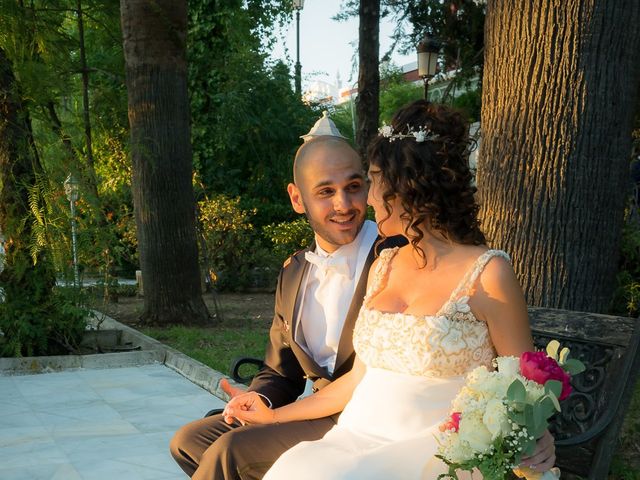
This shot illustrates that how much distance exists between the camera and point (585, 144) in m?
4.50

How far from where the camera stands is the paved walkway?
17.7 feet

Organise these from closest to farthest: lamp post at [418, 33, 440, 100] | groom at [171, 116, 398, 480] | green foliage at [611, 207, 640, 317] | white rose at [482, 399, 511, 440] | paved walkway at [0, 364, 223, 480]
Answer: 1. white rose at [482, 399, 511, 440]
2. groom at [171, 116, 398, 480]
3. paved walkway at [0, 364, 223, 480]
4. green foliage at [611, 207, 640, 317]
5. lamp post at [418, 33, 440, 100]

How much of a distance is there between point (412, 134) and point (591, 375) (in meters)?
1.42

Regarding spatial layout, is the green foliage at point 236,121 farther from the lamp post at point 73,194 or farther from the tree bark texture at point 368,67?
the lamp post at point 73,194

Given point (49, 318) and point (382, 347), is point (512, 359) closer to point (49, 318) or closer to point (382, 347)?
point (382, 347)

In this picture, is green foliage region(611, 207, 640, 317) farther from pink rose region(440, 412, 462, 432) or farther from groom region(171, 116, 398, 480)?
pink rose region(440, 412, 462, 432)

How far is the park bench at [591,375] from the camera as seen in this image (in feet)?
10.0

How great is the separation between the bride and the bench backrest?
1.96 feet

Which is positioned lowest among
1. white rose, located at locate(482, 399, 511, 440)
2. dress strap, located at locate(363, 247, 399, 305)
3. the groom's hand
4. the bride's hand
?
the bride's hand

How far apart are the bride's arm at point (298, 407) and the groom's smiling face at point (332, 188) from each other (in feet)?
1.85

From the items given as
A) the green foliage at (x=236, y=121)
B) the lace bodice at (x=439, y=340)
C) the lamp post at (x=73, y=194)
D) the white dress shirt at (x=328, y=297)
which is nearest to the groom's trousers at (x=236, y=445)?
the white dress shirt at (x=328, y=297)

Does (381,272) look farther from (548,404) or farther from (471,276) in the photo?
(548,404)

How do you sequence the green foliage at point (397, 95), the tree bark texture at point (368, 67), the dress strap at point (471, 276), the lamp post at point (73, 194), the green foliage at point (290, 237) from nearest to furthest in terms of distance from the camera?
the dress strap at point (471, 276), the lamp post at point (73, 194), the tree bark texture at point (368, 67), the green foliage at point (290, 237), the green foliage at point (397, 95)

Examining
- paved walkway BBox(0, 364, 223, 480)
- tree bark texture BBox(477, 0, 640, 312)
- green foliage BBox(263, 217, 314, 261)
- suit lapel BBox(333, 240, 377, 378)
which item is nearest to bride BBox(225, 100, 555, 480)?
suit lapel BBox(333, 240, 377, 378)
